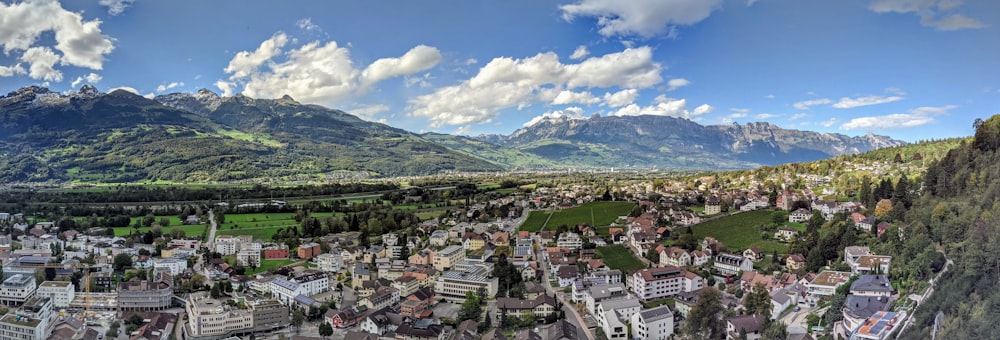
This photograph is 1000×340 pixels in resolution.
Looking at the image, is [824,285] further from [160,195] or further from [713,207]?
[160,195]

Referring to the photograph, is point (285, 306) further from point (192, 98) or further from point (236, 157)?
point (192, 98)

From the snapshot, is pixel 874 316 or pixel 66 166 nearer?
pixel 874 316

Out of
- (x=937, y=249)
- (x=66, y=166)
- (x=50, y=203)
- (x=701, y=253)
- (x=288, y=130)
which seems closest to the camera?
(x=937, y=249)

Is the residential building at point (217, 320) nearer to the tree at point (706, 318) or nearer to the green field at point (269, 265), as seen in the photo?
the green field at point (269, 265)

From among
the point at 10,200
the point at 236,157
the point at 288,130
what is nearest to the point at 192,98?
the point at 288,130

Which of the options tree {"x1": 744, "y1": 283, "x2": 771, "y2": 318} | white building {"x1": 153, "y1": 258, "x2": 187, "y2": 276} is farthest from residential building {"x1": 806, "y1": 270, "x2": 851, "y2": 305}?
white building {"x1": 153, "y1": 258, "x2": 187, "y2": 276}

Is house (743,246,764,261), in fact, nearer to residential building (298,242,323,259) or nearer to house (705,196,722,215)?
house (705,196,722,215)

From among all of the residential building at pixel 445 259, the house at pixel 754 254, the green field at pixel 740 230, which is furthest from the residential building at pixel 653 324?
the residential building at pixel 445 259
